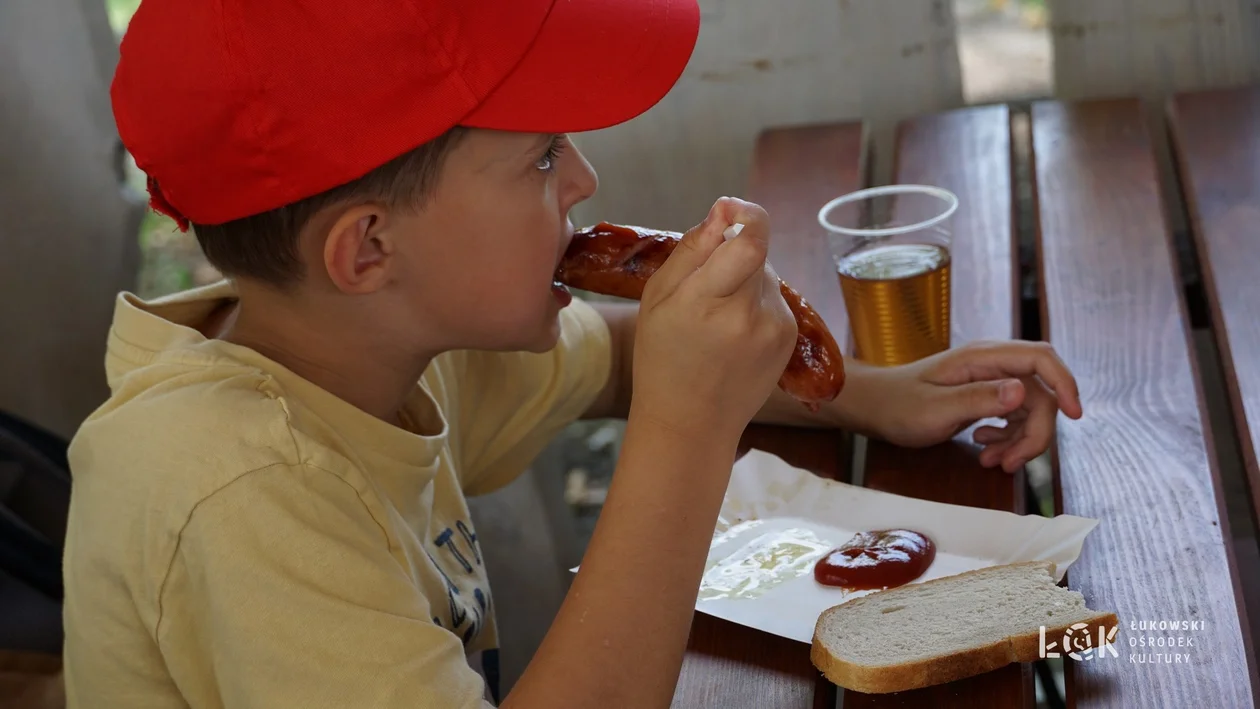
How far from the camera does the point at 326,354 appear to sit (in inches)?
52.5

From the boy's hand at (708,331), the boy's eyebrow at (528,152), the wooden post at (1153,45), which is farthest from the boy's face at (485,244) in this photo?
the wooden post at (1153,45)

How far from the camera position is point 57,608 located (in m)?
1.67

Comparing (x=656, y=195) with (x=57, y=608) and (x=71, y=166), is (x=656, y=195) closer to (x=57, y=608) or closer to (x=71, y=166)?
(x=71, y=166)

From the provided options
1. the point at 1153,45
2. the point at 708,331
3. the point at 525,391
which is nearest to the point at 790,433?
the point at 525,391

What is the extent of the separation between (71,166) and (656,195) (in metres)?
1.16

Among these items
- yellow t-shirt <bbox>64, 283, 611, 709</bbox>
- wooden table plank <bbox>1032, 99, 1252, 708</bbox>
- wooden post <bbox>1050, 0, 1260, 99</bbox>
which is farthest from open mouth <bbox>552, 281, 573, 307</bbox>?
wooden post <bbox>1050, 0, 1260, 99</bbox>

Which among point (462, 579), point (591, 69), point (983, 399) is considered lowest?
point (462, 579)

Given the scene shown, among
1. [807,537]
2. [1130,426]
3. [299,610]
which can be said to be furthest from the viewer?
[1130,426]

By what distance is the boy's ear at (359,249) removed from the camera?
1.18 meters

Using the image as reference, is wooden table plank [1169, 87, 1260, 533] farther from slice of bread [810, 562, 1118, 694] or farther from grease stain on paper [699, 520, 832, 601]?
grease stain on paper [699, 520, 832, 601]

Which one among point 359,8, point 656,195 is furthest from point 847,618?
point 656,195

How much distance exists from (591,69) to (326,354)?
16.7 inches

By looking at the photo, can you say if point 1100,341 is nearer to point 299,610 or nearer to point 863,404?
point 863,404

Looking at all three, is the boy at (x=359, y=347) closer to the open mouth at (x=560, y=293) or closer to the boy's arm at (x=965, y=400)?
the open mouth at (x=560, y=293)
